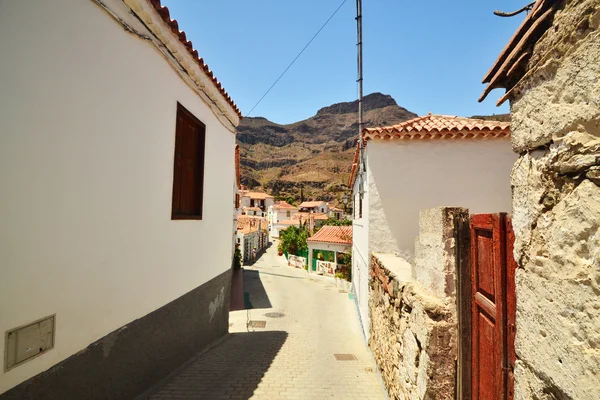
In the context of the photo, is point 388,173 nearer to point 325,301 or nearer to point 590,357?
point 590,357

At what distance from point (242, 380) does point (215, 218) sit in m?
3.13

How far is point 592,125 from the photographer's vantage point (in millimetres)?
1128

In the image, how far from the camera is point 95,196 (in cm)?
322

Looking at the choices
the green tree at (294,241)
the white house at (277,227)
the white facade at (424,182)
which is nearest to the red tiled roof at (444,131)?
the white facade at (424,182)

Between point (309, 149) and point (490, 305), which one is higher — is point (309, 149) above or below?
above

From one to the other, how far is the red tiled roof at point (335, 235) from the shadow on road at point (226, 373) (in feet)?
46.0

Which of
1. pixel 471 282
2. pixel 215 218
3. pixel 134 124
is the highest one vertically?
pixel 134 124

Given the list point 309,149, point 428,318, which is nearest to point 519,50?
point 428,318

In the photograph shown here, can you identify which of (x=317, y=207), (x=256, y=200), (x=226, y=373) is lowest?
(x=226, y=373)

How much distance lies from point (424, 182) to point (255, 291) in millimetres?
12823

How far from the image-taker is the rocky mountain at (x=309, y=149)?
88812 millimetres

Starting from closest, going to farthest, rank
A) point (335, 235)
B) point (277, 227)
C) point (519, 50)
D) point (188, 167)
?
point (519, 50), point (188, 167), point (335, 235), point (277, 227)

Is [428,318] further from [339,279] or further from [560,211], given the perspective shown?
[339,279]

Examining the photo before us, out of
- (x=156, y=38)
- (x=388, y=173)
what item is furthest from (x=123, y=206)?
(x=388, y=173)
